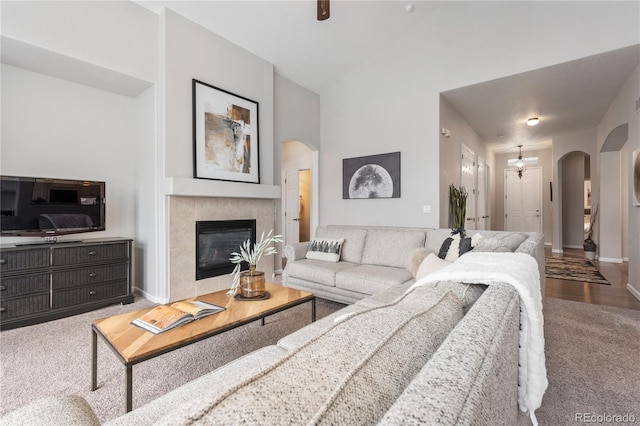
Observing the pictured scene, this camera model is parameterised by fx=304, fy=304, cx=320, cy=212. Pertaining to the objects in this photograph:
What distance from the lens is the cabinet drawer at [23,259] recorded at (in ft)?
8.59

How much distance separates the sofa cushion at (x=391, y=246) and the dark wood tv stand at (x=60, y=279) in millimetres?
2702

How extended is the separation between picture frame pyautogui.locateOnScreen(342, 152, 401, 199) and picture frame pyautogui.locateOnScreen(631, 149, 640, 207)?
2648 millimetres

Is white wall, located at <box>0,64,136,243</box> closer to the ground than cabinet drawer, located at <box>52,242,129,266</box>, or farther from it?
farther from it

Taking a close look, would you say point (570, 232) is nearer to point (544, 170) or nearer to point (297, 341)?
point (544, 170)

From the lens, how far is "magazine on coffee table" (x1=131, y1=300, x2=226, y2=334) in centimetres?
167

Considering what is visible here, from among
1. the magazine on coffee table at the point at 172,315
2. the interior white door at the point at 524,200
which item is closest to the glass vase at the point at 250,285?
the magazine on coffee table at the point at 172,315

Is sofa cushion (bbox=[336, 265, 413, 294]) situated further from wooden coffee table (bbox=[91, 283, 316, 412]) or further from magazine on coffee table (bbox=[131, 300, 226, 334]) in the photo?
magazine on coffee table (bbox=[131, 300, 226, 334])

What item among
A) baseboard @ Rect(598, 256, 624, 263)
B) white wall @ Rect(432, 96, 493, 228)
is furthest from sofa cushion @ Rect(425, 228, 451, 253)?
baseboard @ Rect(598, 256, 624, 263)

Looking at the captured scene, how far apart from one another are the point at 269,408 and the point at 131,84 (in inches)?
160

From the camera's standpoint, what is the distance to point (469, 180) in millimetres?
5879

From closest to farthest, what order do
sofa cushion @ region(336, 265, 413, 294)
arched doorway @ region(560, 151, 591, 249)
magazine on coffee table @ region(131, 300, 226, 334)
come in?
magazine on coffee table @ region(131, 300, 226, 334), sofa cushion @ region(336, 265, 413, 294), arched doorway @ region(560, 151, 591, 249)

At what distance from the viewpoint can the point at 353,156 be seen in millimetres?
5074

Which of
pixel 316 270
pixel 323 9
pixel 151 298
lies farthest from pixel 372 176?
pixel 151 298

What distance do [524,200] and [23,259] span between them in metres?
10.1
